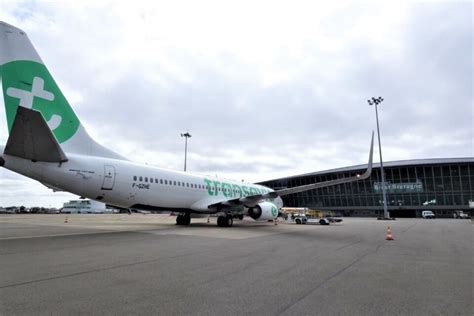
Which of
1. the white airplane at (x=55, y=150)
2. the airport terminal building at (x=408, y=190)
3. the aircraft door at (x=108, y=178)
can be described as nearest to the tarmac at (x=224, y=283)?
the white airplane at (x=55, y=150)

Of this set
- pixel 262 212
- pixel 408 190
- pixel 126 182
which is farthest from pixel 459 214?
pixel 126 182

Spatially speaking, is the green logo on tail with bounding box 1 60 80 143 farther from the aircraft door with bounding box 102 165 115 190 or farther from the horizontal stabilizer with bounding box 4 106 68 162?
the aircraft door with bounding box 102 165 115 190

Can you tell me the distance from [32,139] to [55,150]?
3.58 ft

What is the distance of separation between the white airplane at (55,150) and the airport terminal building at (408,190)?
2394 inches

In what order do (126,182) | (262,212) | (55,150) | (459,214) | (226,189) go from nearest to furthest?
(55,150), (126,182), (262,212), (226,189), (459,214)

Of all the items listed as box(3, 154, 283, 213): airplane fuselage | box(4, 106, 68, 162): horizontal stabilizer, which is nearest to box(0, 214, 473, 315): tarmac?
box(4, 106, 68, 162): horizontal stabilizer

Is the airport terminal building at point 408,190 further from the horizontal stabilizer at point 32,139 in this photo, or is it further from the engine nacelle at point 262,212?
the horizontal stabilizer at point 32,139

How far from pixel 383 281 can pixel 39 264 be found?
7088 mm

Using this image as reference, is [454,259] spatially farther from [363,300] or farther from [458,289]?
[363,300]

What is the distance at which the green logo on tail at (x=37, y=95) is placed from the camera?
1189cm

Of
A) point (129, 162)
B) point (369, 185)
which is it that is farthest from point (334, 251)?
point (369, 185)

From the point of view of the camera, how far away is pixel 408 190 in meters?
69.1

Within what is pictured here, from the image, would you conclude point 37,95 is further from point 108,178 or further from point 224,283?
point 224,283

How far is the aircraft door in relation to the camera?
14648 millimetres
